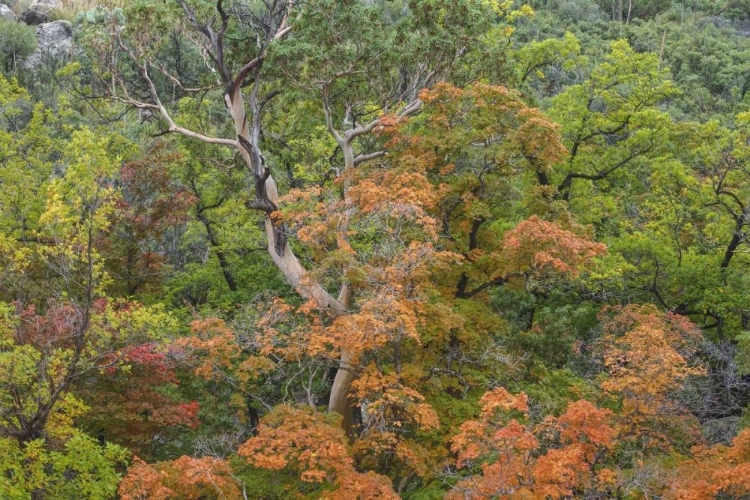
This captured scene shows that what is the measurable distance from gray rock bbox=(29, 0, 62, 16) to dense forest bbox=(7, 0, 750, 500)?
33858 mm

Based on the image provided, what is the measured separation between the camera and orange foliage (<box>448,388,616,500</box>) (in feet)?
30.7

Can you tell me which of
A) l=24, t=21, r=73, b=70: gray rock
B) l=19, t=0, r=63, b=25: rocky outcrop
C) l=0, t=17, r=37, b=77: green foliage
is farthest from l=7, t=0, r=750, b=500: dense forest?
l=19, t=0, r=63, b=25: rocky outcrop

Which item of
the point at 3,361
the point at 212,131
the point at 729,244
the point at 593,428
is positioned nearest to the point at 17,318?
the point at 3,361

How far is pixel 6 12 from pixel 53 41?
839 cm

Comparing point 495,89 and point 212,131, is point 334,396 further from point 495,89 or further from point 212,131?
point 212,131

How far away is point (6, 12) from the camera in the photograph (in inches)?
1986

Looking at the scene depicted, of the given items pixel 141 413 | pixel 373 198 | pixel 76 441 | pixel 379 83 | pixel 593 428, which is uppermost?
pixel 379 83

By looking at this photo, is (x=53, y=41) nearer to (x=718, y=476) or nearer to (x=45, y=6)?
(x=45, y=6)

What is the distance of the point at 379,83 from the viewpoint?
17.3 m

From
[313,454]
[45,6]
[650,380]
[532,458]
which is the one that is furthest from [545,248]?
[45,6]

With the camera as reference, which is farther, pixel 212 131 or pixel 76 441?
pixel 212 131

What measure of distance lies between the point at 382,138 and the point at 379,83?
1498 millimetres

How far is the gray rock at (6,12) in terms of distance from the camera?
49094mm

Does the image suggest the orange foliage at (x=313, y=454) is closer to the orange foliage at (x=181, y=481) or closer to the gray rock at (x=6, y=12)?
the orange foliage at (x=181, y=481)
